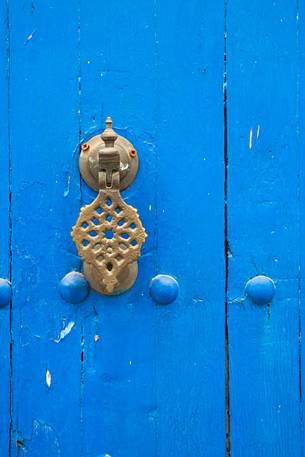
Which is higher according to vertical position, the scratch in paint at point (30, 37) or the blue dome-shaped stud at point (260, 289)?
the scratch in paint at point (30, 37)

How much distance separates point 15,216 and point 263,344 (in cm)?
47

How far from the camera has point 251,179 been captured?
1159 mm

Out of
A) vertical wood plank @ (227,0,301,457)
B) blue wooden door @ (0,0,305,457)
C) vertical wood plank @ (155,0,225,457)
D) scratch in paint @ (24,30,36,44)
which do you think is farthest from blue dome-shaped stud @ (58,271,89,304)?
scratch in paint @ (24,30,36,44)

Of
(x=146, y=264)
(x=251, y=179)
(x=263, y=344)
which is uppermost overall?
(x=251, y=179)

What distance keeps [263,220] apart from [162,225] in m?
0.17

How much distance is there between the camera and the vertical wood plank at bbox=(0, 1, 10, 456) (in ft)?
3.76

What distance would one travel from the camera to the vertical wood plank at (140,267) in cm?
115

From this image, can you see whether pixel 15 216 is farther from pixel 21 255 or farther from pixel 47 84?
pixel 47 84

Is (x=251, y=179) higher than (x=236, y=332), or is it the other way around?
(x=251, y=179)

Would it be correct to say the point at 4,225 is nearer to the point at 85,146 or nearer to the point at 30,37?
the point at 85,146

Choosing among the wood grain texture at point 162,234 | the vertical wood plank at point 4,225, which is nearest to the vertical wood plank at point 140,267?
the wood grain texture at point 162,234

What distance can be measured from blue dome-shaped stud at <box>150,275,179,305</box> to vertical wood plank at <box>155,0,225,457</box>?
0.05 ft

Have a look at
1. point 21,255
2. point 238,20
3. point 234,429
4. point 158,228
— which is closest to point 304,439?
point 234,429

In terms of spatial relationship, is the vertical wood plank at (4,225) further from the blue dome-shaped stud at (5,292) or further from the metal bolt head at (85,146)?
the metal bolt head at (85,146)
